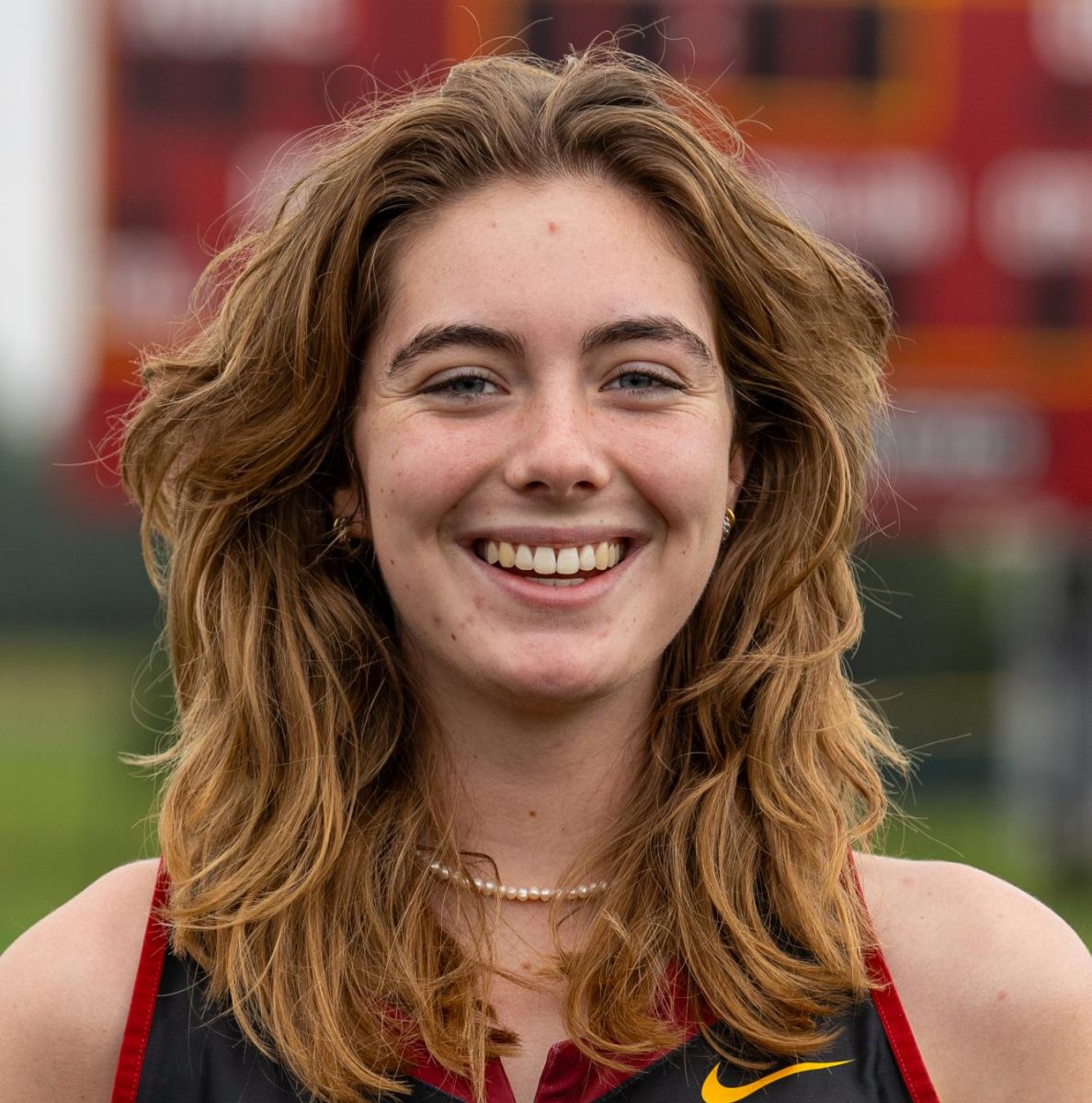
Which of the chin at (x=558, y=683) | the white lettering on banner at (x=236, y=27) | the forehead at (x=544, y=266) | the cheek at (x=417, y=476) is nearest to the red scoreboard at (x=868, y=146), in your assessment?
the white lettering on banner at (x=236, y=27)

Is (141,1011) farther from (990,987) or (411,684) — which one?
(990,987)

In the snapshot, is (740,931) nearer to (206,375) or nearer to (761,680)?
(761,680)

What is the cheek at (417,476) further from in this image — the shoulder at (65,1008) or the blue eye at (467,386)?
the shoulder at (65,1008)

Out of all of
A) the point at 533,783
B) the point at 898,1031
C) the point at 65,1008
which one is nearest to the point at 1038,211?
the point at 533,783

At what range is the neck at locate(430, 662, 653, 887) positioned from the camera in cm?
223

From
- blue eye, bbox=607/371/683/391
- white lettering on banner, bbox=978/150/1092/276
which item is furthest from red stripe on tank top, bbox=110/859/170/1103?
white lettering on banner, bbox=978/150/1092/276

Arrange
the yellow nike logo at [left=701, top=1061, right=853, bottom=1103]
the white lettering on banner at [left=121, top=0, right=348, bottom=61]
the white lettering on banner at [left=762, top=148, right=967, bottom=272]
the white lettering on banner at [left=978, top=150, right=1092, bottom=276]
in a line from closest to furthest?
the yellow nike logo at [left=701, top=1061, right=853, bottom=1103] < the white lettering on banner at [left=121, top=0, right=348, bottom=61] < the white lettering on banner at [left=762, top=148, right=967, bottom=272] < the white lettering on banner at [left=978, top=150, right=1092, bottom=276]

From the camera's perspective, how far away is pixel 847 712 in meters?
2.39

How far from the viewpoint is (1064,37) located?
8.70 meters

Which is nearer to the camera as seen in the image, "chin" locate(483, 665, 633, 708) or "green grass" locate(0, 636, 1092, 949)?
"chin" locate(483, 665, 633, 708)

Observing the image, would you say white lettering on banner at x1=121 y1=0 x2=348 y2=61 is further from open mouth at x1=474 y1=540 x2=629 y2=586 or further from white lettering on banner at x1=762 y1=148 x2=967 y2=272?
open mouth at x1=474 y1=540 x2=629 y2=586

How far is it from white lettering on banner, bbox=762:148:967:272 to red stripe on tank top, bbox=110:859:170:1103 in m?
6.64

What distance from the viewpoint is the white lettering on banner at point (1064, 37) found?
8.66 m

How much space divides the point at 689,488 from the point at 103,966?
2.63 feet
